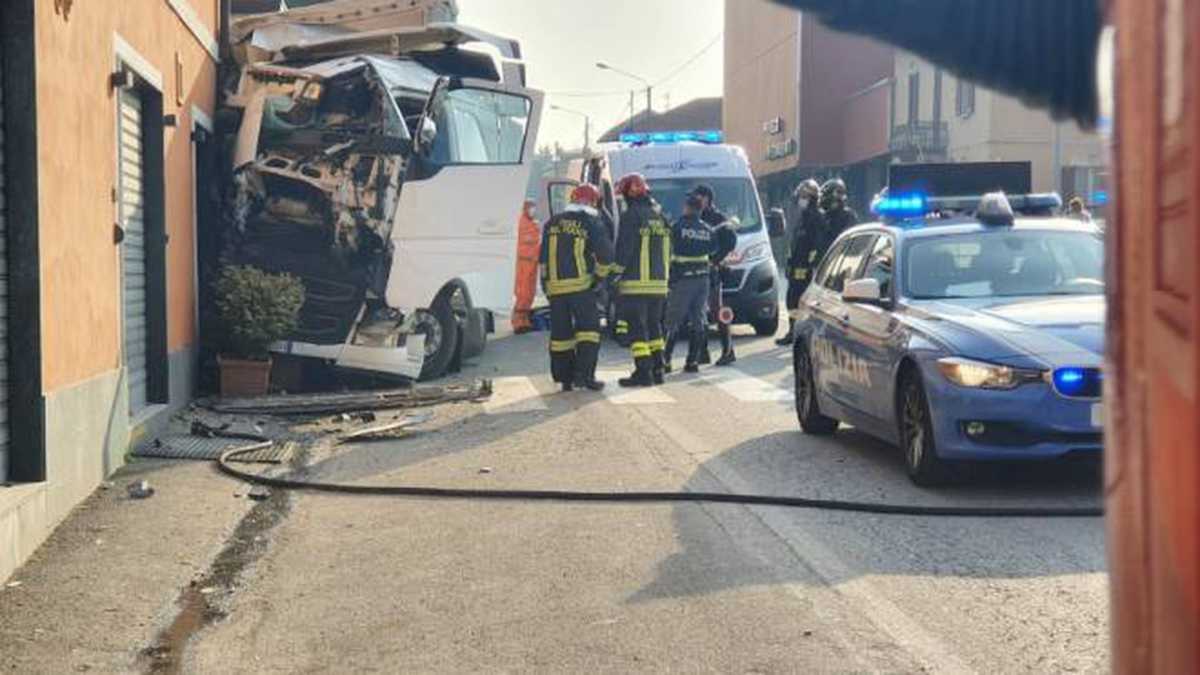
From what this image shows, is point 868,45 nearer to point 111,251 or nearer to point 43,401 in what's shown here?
point 43,401

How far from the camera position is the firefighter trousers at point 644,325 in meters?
13.3

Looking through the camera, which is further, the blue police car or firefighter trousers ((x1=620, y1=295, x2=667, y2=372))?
firefighter trousers ((x1=620, y1=295, x2=667, y2=372))

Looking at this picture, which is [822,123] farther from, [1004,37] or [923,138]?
[1004,37]

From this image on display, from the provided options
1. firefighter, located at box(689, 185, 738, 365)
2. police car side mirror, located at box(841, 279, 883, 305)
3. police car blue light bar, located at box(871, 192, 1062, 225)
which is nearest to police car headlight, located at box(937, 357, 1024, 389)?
police car side mirror, located at box(841, 279, 883, 305)

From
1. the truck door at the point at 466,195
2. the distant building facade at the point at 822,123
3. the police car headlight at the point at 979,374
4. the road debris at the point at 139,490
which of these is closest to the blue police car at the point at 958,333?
the police car headlight at the point at 979,374

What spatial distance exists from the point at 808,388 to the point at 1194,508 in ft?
28.9

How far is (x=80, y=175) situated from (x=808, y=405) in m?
5.08

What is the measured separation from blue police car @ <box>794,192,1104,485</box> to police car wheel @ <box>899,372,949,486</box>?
1 cm

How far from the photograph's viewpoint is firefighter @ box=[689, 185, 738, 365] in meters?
15.0

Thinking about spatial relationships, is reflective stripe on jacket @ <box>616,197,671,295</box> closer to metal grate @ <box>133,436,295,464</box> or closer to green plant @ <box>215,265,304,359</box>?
green plant @ <box>215,265,304,359</box>

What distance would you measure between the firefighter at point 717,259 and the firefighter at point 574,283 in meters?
2.01

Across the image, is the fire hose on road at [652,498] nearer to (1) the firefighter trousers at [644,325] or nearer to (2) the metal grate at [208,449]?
(2) the metal grate at [208,449]

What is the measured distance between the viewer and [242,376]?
12.2 metres

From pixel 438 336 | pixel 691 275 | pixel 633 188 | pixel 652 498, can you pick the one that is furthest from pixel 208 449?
pixel 691 275
